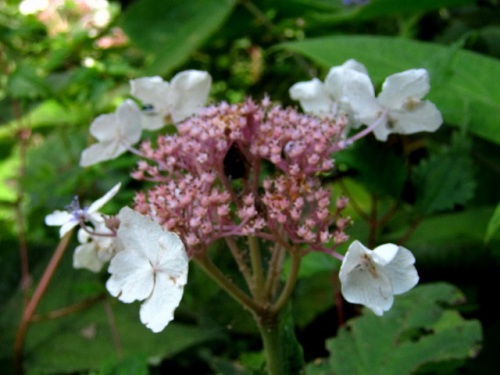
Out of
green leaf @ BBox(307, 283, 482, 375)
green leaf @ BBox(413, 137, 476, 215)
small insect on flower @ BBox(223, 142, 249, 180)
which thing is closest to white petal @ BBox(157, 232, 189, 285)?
small insect on flower @ BBox(223, 142, 249, 180)

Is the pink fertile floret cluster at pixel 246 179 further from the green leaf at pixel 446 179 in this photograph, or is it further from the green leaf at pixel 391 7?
the green leaf at pixel 391 7

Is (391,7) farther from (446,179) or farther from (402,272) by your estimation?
(402,272)

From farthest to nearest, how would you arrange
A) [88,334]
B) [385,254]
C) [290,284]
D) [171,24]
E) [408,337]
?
1. [171,24]
2. [88,334]
3. [408,337]
4. [290,284]
5. [385,254]

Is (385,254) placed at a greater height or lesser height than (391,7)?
greater

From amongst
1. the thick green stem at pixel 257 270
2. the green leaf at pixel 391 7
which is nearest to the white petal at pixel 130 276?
the thick green stem at pixel 257 270

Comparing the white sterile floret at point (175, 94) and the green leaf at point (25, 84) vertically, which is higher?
the white sterile floret at point (175, 94)

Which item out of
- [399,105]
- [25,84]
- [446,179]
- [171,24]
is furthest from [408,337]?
[171,24]
